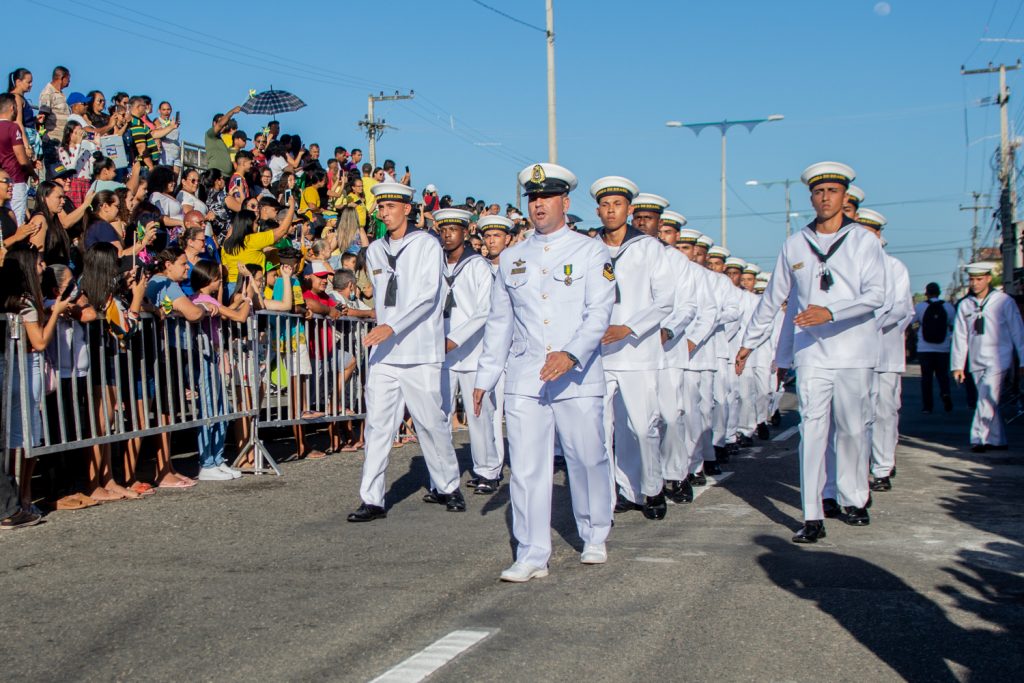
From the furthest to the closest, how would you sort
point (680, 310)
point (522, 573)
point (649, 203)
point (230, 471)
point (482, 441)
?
point (230, 471)
point (482, 441)
point (649, 203)
point (680, 310)
point (522, 573)

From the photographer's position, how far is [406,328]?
812cm

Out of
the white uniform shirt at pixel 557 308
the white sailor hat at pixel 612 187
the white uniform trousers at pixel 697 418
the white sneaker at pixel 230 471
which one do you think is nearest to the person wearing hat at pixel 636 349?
the white sailor hat at pixel 612 187

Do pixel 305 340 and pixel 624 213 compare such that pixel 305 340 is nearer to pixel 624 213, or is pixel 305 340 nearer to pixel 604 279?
pixel 624 213

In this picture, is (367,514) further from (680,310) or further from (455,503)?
(680,310)

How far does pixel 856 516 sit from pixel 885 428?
8.65 ft

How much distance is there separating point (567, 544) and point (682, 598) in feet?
5.09

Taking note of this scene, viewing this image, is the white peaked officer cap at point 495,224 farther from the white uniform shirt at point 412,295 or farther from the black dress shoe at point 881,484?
the black dress shoe at point 881,484

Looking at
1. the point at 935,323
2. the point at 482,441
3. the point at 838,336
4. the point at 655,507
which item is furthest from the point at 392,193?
the point at 935,323

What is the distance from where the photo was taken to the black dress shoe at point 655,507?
7.88 m

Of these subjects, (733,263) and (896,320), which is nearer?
(896,320)

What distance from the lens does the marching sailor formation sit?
20.9 ft

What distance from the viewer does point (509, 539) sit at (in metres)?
7.09

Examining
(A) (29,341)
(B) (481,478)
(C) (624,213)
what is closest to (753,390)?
(B) (481,478)

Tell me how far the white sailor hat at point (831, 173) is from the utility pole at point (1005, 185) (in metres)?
32.2
